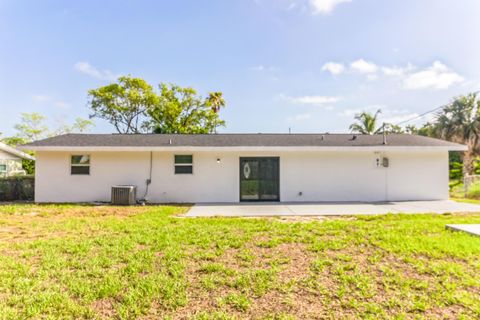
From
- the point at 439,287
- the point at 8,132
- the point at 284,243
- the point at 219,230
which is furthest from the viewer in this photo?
the point at 8,132

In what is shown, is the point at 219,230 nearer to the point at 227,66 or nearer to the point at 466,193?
the point at 227,66

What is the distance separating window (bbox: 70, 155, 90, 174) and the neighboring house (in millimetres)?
8526

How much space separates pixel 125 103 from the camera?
2809 cm

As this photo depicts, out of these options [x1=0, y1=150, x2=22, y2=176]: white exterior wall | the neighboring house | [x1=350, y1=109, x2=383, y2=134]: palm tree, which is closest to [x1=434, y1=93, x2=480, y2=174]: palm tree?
[x1=350, y1=109, x2=383, y2=134]: palm tree

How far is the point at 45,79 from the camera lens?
19297 millimetres

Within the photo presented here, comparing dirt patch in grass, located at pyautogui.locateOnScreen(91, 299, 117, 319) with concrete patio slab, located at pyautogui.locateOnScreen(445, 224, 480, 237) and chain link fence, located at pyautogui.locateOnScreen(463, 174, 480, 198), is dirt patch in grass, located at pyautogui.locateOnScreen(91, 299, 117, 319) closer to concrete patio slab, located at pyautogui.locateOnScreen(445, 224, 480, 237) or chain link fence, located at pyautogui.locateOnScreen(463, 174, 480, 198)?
concrete patio slab, located at pyautogui.locateOnScreen(445, 224, 480, 237)

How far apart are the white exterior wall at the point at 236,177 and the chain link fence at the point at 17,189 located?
175cm

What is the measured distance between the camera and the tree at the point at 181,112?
2795 centimetres

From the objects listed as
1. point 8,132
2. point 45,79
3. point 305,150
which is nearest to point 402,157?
point 305,150

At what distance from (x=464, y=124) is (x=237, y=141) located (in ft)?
63.8

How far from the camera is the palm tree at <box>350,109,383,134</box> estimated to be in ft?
80.9

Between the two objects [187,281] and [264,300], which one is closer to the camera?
[264,300]

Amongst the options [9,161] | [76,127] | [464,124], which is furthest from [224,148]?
[76,127]

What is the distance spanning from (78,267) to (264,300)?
9.54 ft
